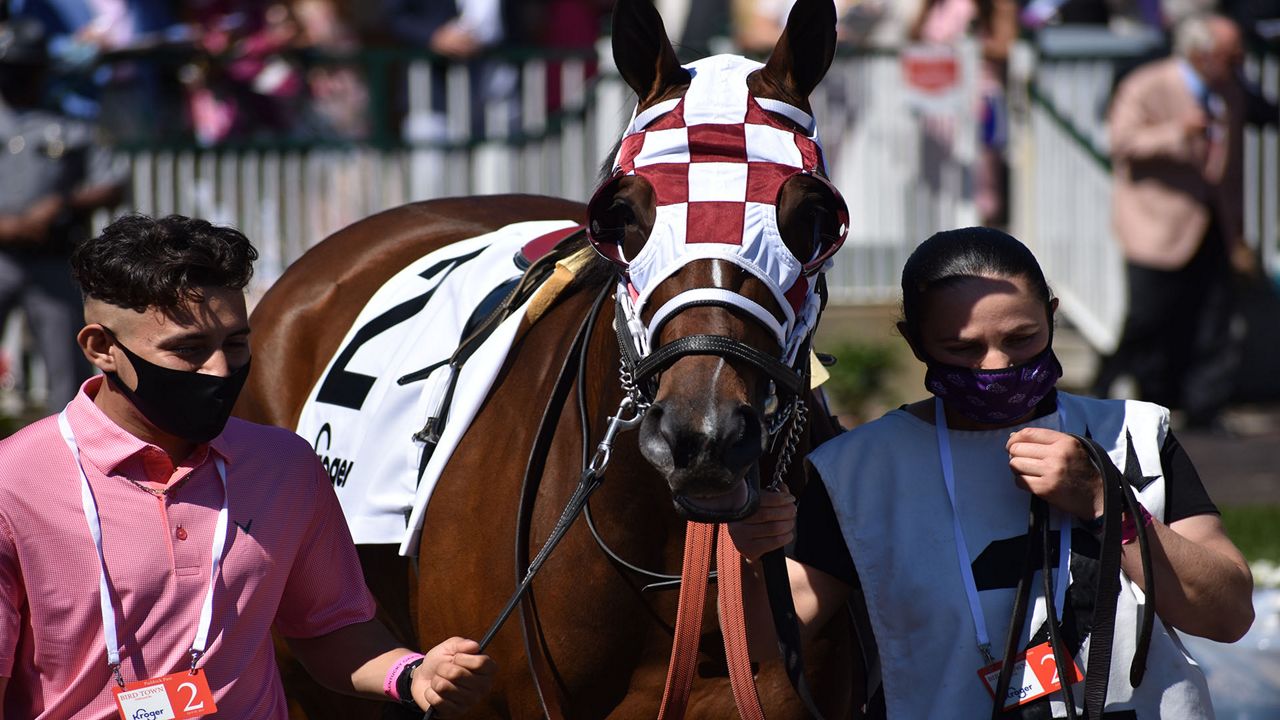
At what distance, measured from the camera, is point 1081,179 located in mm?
10312

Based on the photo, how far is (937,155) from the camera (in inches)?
397

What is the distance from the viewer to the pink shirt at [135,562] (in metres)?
2.57

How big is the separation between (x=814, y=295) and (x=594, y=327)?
2.24 ft

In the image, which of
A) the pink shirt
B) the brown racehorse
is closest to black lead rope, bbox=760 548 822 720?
the brown racehorse

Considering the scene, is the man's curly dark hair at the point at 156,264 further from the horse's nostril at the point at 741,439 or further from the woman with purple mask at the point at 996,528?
the woman with purple mask at the point at 996,528

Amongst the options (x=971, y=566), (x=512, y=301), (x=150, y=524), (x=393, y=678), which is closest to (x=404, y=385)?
(x=512, y=301)

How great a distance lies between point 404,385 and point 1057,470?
Result: 205 cm

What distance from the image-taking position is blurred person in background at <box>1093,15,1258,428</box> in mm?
9641

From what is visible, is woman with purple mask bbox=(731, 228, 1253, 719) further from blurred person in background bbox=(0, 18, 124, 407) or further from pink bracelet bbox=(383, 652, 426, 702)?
blurred person in background bbox=(0, 18, 124, 407)

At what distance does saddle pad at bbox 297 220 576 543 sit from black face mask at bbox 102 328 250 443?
1.19 meters

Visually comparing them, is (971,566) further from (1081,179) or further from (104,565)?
(1081,179)

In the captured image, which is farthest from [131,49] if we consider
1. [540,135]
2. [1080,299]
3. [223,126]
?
[1080,299]

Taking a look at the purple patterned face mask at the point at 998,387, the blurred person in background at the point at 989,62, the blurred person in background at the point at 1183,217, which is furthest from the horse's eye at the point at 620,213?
the blurred person in background at the point at 989,62

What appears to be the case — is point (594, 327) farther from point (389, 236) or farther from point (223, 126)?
point (223, 126)
